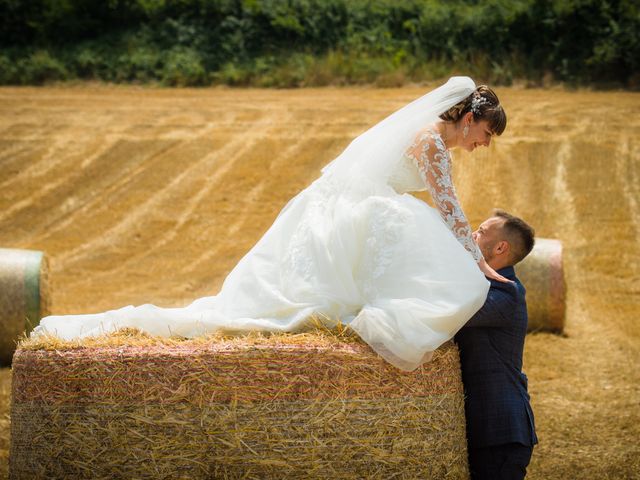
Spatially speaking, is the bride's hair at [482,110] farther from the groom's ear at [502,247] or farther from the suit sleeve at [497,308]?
the suit sleeve at [497,308]

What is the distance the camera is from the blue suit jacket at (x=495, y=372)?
397cm

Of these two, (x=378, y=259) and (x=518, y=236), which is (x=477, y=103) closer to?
(x=518, y=236)

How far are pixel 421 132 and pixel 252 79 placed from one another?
18.1 m

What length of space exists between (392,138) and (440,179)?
330mm

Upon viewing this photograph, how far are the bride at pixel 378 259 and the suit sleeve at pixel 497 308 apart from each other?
0.07 meters

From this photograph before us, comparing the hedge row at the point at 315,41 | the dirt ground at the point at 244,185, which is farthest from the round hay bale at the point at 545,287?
the hedge row at the point at 315,41

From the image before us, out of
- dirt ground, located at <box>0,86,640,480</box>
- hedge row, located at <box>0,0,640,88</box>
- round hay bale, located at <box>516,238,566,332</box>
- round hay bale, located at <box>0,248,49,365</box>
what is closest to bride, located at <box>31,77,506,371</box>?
dirt ground, located at <box>0,86,640,480</box>

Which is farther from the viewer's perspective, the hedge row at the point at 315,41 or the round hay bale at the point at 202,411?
the hedge row at the point at 315,41

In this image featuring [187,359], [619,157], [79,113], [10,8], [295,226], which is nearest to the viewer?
[187,359]

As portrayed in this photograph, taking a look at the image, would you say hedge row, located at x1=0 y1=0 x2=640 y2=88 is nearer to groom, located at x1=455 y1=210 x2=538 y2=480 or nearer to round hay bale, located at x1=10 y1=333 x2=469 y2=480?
groom, located at x1=455 y1=210 x2=538 y2=480

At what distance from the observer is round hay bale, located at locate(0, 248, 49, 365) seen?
788 cm

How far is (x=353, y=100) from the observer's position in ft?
61.9

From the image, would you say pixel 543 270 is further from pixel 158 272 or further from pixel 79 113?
pixel 79 113

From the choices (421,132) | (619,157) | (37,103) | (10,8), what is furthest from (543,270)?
(10,8)
